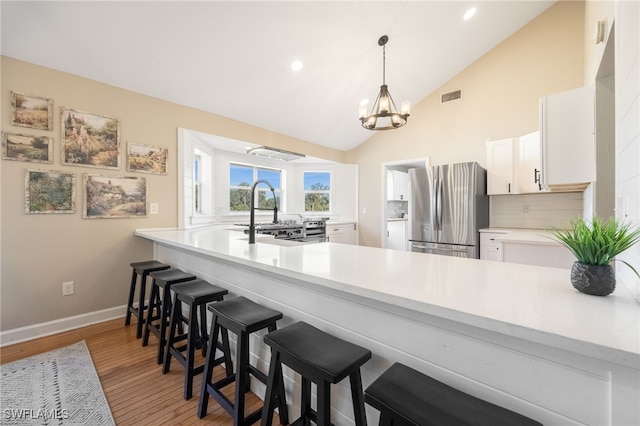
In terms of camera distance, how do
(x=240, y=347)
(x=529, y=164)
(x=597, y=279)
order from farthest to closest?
(x=529, y=164) → (x=240, y=347) → (x=597, y=279)

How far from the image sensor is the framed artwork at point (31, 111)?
92.4 inches

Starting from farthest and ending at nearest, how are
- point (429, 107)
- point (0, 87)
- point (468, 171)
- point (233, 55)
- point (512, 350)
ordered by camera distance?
point (429, 107)
point (468, 171)
point (233, 55)
point (0, 87)
point (512, 350)

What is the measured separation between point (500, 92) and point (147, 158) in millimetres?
4848

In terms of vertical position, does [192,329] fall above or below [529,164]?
below

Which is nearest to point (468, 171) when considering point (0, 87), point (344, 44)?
point (344, 44)

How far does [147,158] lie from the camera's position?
308 cm

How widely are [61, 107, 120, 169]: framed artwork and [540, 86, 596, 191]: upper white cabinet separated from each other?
4.20 metres

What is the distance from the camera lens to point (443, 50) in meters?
3.80

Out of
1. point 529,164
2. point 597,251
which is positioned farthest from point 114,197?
point 529,164

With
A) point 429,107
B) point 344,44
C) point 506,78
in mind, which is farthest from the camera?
point 429,107

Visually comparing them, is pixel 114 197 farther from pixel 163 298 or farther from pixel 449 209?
pixel 449 209

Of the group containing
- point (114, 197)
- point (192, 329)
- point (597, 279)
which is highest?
point (114, 197)

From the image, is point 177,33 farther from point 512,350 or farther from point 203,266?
point 512,350

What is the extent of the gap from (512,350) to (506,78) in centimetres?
443
